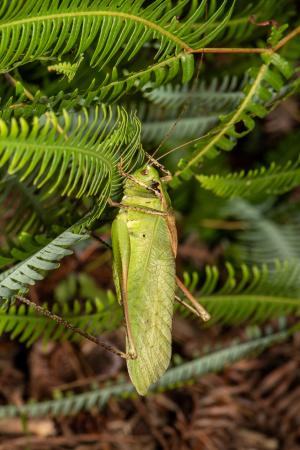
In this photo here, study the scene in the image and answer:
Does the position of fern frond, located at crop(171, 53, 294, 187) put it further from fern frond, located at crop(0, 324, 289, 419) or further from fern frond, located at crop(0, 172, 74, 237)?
fern frond, located at crop(0, 324, 289, 419)

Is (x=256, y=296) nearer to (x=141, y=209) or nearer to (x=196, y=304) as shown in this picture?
(x=196, y=304)

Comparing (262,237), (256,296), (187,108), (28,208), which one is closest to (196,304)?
(256,296)

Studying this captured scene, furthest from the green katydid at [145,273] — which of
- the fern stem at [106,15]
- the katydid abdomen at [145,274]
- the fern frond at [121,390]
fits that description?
the fern frond at [121,390]

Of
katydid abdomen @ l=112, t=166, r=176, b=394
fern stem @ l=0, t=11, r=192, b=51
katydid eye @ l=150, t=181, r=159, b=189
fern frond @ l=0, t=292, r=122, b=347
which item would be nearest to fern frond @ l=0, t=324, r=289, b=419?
fern frond @ l=0, t=292, r=122, b=347

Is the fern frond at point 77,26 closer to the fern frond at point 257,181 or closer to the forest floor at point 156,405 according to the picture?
the fern frond at point 257,181

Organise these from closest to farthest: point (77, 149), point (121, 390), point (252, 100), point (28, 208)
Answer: point (77, 149)
point (252, 100)
point (28, 208)
point (121, 390)
